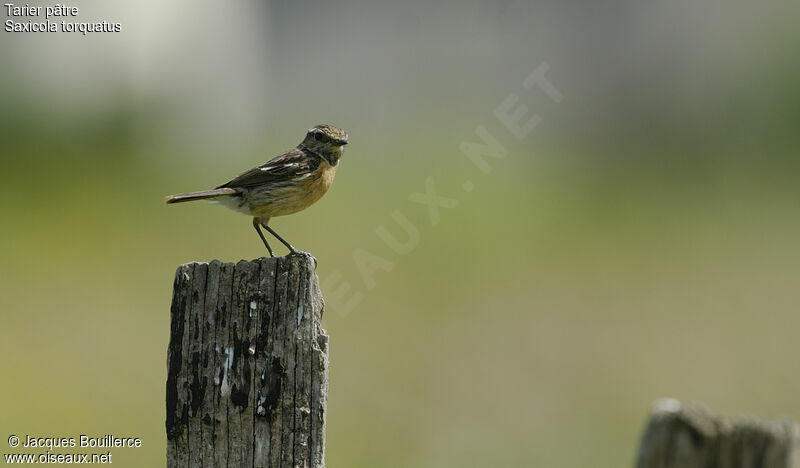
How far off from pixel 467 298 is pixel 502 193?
3926 mm

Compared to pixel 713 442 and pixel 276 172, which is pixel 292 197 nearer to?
pixel 276 172

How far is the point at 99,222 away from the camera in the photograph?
14594 mm

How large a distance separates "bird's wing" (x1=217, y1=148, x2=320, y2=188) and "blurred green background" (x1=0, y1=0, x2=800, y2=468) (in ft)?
10.6

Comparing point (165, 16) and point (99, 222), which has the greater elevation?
point (165, 16)

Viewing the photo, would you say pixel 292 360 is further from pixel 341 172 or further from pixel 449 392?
pixel 341 172

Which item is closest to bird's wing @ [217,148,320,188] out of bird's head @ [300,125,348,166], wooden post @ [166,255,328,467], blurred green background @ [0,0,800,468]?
bird's head @ [300,125,348,166]

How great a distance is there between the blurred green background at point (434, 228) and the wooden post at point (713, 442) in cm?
625

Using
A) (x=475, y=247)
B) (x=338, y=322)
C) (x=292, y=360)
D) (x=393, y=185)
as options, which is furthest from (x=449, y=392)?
(x=292, y=360)

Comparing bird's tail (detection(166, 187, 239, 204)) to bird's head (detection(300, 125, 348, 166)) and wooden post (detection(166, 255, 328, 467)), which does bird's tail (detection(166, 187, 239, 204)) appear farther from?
wooden post (detection(166, 255, 328, 467))

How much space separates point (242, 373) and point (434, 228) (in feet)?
38.2

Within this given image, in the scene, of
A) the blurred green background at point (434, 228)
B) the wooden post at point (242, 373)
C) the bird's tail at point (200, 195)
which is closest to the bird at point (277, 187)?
the bird's tail at point (200, 195)

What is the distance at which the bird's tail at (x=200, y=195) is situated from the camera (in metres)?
6.08

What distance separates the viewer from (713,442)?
271 cm

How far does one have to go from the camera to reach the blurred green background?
10.3 metres
